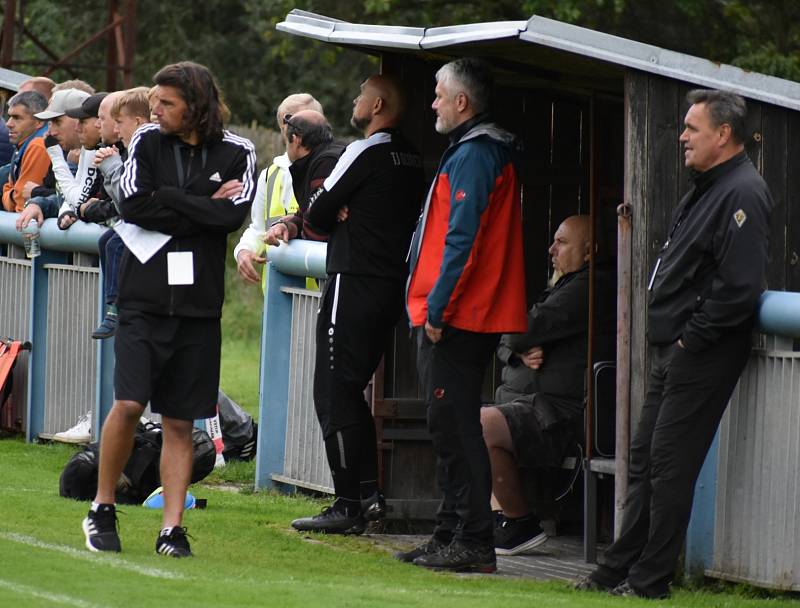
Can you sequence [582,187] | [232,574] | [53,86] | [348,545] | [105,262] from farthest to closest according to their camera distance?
[53,86]
[105,262]
[582,187]
[348,545]
[232,574]

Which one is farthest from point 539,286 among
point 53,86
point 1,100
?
point 1,100

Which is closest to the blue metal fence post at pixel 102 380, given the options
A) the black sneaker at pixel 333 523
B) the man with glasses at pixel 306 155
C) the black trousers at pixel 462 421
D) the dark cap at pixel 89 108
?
the dark cap at pixel 89 108

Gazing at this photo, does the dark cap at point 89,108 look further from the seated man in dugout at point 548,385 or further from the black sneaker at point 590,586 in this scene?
the black sneaker at point 590,586

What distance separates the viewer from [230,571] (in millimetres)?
7160

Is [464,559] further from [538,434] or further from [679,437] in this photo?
[679,437]

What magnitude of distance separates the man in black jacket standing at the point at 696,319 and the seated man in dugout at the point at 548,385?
1.23 m

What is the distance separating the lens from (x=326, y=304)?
8.48m

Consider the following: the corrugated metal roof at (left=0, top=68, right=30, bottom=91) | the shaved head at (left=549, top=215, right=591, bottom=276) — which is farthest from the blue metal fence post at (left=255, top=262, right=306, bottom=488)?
the corrugated metal roof at (left=0, top=68, right=30, bottom=91)

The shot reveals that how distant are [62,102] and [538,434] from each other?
458 cm

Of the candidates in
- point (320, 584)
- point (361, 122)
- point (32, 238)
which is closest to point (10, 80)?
point (32, 238)

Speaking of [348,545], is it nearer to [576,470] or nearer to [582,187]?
[576,470]

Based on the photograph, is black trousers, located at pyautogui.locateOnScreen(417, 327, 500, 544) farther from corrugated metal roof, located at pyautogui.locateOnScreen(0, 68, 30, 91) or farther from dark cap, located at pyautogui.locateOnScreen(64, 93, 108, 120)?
corrugated metal roof, located at pyautogui.locateOnScreen(0, 68, 30, 91)

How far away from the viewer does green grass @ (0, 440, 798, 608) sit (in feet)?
20.9

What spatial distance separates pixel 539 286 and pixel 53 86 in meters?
5.28
